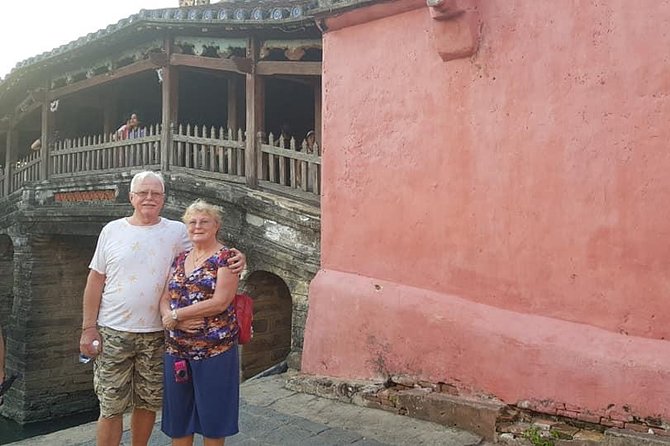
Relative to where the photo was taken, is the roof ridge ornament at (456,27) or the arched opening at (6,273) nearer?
the roof ridge ornament at (456,27)

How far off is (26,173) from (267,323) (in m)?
6.73

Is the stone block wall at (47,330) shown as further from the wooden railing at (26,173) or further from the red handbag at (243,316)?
the red handbag at (243,316)

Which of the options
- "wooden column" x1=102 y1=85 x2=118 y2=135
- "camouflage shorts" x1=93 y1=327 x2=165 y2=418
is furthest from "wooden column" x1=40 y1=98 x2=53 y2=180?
"camouflage shorts" x1=93 y1=327 x2=165 y2=418

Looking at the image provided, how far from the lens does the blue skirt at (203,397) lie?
3.05m

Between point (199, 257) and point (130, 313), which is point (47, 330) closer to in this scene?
point (130, 313)

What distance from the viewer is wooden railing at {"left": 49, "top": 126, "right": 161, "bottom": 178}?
7.98 m

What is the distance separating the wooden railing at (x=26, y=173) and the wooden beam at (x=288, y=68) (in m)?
5.15

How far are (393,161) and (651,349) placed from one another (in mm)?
2228

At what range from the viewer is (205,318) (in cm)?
305

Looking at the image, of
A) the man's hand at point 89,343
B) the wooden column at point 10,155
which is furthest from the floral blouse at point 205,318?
the wooden column at point 10,155

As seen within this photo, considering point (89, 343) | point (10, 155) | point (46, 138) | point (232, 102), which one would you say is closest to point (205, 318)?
point (89, 343)

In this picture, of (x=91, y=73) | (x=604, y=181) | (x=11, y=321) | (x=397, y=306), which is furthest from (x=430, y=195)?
(x=11, y=321)

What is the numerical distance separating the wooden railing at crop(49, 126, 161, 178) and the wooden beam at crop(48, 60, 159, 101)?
2.71 feet

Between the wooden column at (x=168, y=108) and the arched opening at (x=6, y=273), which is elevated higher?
the wooden column at (x=168, y=108)
